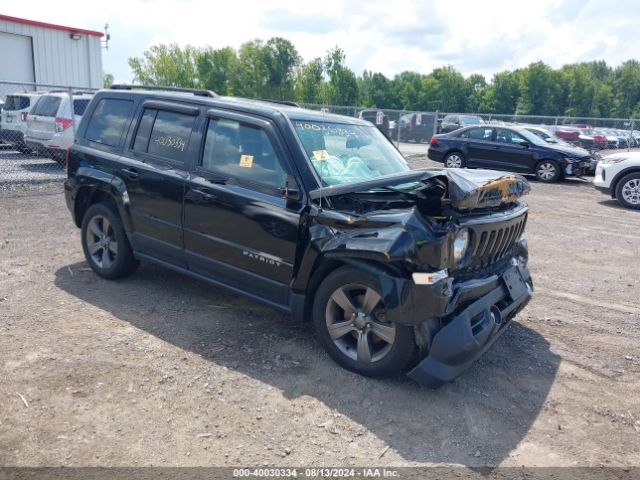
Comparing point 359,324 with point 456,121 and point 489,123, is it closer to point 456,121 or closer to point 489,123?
point 489,123

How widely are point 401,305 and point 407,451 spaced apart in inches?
34.0

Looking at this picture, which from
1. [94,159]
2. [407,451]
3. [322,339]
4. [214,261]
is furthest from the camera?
[94,159]

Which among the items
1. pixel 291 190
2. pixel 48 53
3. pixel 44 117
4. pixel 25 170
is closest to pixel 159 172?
pixel 291 190

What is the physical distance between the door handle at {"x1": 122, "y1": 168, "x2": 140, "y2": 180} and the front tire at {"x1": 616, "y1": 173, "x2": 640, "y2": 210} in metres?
10.3

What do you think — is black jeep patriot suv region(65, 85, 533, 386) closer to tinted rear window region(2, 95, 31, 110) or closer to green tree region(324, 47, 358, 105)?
tinted rear window region(2, 95, 31, 110)

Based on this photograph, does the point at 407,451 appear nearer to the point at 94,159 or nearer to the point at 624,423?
the point at 624,423

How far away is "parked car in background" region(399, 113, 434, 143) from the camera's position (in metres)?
24.9

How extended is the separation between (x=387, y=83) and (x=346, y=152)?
91864mm

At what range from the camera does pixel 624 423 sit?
336cm

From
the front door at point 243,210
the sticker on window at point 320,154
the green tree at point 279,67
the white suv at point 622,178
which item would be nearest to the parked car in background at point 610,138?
the white suv at point 622,178

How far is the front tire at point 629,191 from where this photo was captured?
1100cm

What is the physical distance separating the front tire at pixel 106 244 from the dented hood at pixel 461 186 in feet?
8.02

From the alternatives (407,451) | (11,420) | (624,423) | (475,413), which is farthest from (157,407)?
(624,423)

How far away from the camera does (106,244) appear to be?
215 inches
